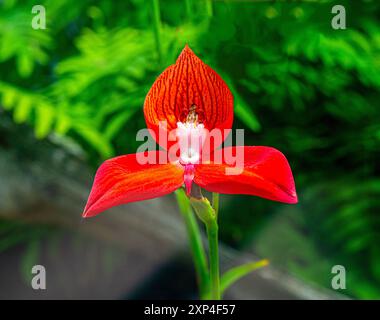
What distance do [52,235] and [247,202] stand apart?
0.40 metres

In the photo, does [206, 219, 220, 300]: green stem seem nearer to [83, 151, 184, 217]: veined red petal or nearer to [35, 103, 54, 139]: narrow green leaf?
[83, 151, 184, 217]: veined red petal

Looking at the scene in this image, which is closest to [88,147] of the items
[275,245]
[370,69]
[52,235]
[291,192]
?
[52,235]

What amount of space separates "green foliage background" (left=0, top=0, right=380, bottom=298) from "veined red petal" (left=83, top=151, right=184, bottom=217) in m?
0.23

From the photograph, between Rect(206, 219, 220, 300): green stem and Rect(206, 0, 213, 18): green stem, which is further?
Rect(206, 0, 213, 18): green stem

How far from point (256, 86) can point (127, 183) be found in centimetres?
43

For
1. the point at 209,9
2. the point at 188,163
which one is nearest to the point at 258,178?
the point at 188,163

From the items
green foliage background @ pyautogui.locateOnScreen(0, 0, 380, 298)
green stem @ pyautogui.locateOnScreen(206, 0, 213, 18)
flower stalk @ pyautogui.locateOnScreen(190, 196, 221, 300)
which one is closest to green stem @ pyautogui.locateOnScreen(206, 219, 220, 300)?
flower stalk @ pyautogui.locateOnScreen(190, 196, 221, 300)

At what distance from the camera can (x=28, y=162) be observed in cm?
104

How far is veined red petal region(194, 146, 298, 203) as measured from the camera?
1.37 feet

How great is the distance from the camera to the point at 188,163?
459mm

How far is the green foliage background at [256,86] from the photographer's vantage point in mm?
787

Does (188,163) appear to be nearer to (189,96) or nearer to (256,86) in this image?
(189,96)

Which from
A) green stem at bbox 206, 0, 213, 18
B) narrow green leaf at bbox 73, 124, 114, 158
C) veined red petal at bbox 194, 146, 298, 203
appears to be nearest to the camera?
veined red petal at bbox 194, 146, 298, 203

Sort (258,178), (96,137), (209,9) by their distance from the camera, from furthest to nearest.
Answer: (96,137), (209,9), (258,178)
